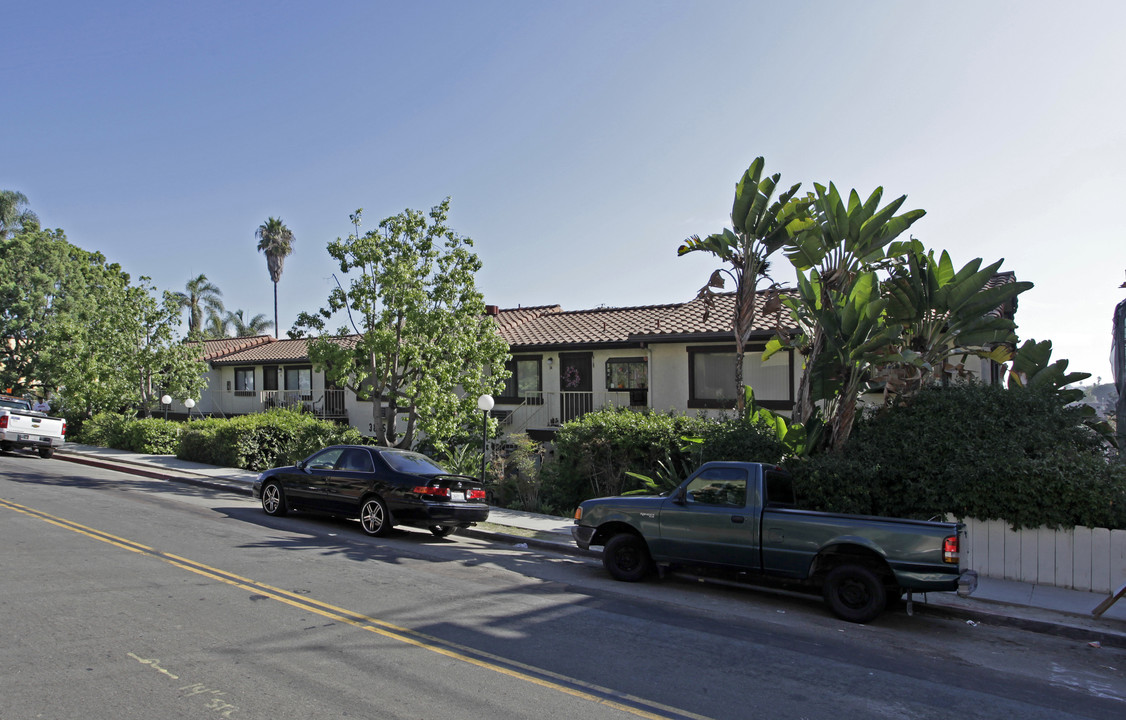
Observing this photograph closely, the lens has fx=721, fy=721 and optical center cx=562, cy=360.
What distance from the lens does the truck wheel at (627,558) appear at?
29.7ft

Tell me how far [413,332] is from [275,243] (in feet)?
182

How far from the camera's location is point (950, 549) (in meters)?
7.16

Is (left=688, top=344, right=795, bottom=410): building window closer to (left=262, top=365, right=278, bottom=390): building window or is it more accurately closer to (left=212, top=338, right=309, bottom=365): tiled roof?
(left=212, top=338, right=309, bottom=365): tiled roof

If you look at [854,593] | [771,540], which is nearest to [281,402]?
[771,540]

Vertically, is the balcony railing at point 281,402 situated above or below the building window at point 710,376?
below

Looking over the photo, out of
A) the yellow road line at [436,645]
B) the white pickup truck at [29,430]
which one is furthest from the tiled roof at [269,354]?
the yellow road line at [436,645]

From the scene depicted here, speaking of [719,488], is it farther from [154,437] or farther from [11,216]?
[11,216]

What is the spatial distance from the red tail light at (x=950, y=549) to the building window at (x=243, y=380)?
97.4 feet

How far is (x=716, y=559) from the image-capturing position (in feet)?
27.8

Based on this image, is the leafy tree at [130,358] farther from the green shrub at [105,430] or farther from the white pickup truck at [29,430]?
the white pickup truck at [29,430]

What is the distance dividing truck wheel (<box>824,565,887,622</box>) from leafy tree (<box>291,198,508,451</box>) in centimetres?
1048

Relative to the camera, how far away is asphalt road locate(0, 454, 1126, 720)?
496 centimetres

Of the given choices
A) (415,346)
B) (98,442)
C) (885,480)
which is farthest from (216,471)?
(885,480)

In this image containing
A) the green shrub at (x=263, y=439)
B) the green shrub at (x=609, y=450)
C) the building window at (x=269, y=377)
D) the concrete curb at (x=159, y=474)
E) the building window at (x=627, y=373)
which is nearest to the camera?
the green shrub at (x=609, y=450)
